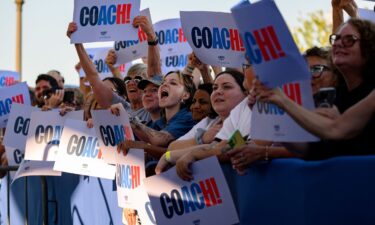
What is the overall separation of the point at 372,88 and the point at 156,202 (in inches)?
82.4

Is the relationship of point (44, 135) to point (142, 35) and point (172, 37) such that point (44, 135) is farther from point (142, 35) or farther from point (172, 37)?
point (172, 37)

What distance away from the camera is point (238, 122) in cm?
675

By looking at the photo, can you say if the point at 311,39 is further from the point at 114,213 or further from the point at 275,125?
the point at 275,125

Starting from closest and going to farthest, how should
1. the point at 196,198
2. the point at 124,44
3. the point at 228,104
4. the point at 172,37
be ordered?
1. the point at 196,198
2. the point at 228,104
3. the point at 124,44
4. the point at 172,37

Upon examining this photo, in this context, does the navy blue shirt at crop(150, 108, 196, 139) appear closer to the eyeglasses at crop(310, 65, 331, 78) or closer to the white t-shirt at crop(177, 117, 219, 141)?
the white t-shirt at crop(177, 117, 219, 141)

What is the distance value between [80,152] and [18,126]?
68.7 inches

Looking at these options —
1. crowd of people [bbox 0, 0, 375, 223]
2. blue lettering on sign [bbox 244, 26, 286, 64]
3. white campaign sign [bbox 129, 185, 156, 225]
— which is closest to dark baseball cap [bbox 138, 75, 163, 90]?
crowd of people [bbox 0, 0, 375, 223]

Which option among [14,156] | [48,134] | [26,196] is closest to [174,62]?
[48,134]

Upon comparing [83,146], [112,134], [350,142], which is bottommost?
[83,146]

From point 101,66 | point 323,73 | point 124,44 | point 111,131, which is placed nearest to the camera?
point 323,73

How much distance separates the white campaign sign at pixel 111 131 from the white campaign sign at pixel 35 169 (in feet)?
4.66

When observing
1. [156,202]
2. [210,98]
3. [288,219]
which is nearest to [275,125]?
[288,219]

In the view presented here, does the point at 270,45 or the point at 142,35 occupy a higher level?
the point at 142,35

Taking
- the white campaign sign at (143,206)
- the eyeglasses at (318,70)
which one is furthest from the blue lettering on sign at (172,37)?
the eyeglasses at (318,70)
